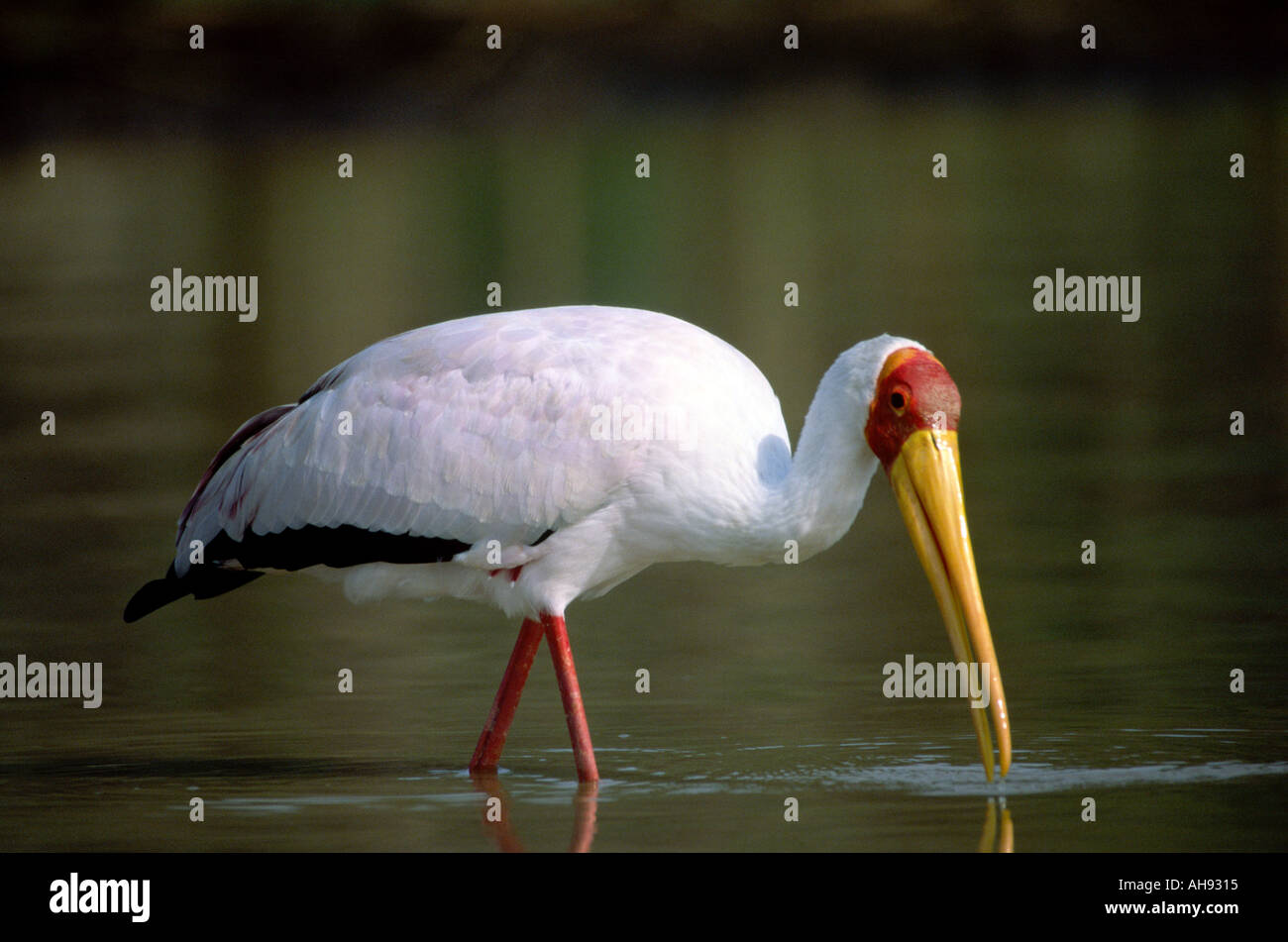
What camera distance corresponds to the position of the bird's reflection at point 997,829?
23.5 ft

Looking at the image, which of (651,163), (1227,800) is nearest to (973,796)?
(1227,800)

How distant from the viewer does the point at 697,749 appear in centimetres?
861

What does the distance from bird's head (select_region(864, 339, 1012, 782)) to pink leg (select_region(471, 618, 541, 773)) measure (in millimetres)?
1447

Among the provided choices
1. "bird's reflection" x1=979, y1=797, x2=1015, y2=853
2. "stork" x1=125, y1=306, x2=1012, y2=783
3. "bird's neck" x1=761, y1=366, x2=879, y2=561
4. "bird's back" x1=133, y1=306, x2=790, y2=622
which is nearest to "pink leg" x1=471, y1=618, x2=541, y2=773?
"stork" x1=125, y1=306, x2=1012, y2=783

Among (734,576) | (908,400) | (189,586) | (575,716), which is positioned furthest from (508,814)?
(734,576)

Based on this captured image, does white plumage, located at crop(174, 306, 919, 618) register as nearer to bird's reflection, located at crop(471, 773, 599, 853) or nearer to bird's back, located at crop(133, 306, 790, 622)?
bird's back, located at crop(133, 306, 790, 622)

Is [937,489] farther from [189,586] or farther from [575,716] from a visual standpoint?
[189,586]

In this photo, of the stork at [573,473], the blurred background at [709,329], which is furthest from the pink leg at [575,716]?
the blurred background at [709,329]

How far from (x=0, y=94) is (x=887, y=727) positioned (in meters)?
28.1

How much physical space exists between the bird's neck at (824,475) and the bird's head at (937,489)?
15 centimetres

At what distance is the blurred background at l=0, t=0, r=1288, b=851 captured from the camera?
8258mm

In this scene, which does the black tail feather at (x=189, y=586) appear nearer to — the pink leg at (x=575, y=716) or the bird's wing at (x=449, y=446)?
the bird's wing at (x=449, y=446)

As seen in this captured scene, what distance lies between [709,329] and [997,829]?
39.0 ft

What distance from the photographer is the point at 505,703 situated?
27.6ft
